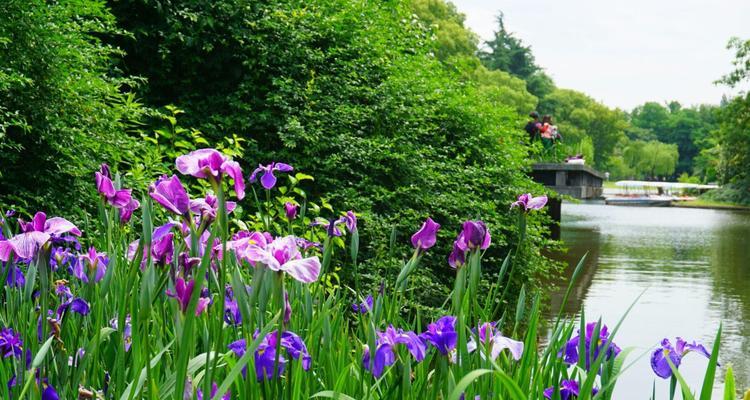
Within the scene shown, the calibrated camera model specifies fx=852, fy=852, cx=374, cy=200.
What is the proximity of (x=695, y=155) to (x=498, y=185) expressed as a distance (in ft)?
415

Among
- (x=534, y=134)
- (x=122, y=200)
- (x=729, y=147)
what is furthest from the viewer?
(x=729, y=147)

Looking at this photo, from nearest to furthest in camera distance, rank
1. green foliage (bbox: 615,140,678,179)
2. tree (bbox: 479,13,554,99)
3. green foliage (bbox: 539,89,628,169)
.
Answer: tree (bbox: 479,13,554,99) < green foliage (bbox: 539,89,628,169) < green foliage (bbox: 615,140,678,179)

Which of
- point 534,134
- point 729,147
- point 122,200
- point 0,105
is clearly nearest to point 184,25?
point 0,105

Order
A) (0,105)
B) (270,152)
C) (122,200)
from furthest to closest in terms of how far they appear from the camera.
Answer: (270,152)
(0,105)
(122,200)

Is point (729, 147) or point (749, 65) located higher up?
point (749, 65)

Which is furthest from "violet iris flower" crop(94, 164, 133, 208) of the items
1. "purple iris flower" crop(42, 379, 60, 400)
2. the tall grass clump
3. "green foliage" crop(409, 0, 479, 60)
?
"green foliage" crop(409, 0, 479, 60)

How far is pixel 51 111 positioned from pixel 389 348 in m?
3.70

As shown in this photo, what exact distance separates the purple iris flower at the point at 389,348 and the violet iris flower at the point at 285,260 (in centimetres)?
37

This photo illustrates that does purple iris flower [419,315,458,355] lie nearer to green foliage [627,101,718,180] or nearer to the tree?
→ the tree

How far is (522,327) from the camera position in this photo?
7516mm

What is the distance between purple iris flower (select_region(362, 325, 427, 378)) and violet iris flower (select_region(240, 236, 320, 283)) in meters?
0.37

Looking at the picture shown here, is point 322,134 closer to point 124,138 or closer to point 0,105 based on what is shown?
point 124,138

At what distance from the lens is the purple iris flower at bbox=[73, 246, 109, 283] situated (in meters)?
2.17

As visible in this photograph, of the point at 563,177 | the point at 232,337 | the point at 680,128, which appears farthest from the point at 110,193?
the point at 680,128
